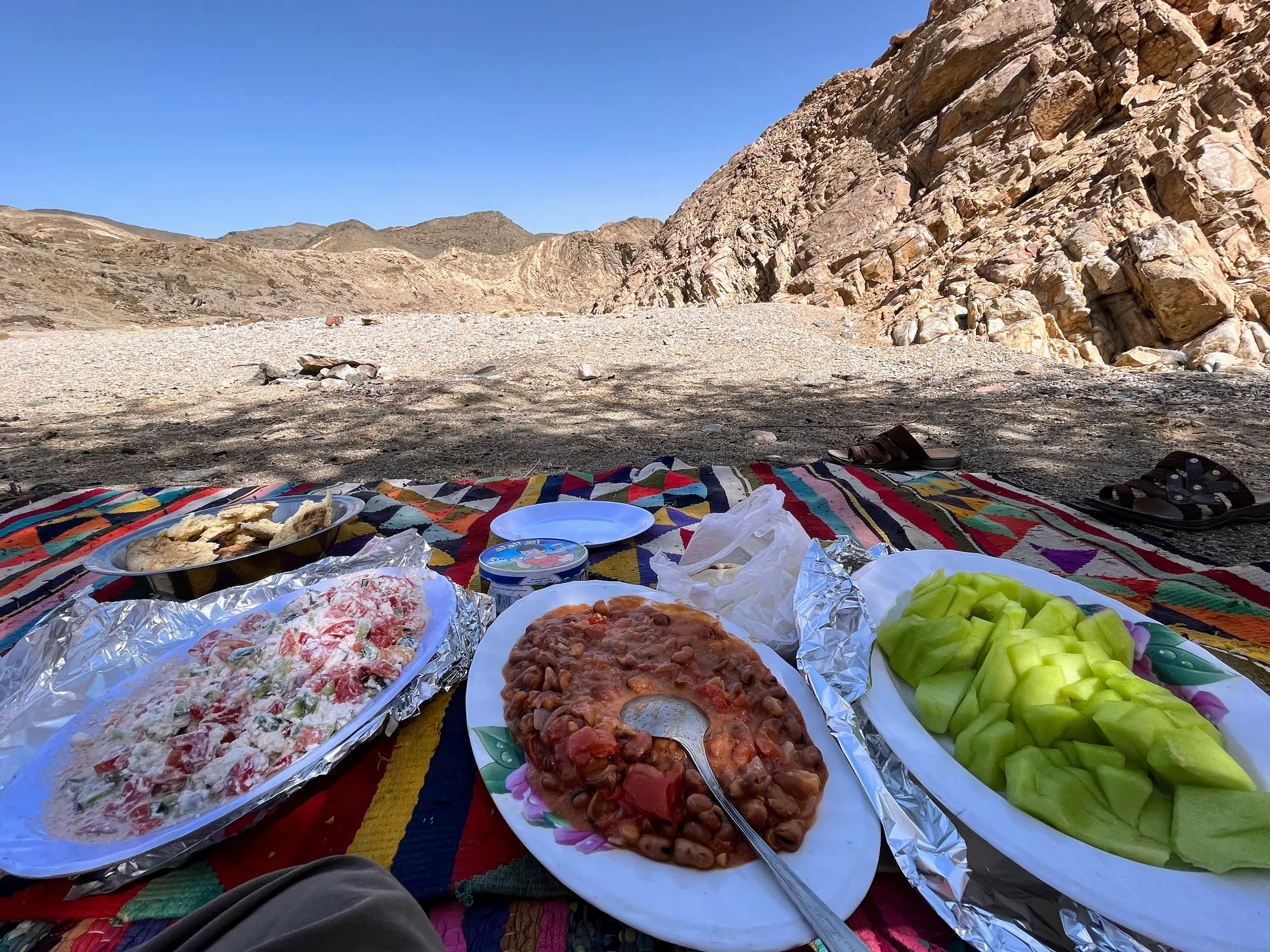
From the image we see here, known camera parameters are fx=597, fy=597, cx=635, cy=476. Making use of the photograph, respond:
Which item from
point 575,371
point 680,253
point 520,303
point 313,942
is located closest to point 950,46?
point 680,253

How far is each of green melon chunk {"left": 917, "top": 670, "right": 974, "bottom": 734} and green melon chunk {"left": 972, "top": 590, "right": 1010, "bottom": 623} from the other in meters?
0.15

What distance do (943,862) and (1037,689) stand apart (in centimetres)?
32

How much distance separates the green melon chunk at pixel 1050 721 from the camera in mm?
929

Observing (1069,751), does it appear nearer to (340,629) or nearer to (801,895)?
(801,895)

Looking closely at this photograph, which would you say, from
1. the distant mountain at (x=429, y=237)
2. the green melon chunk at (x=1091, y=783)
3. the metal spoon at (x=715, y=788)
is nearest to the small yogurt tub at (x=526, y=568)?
the metal spoon at (x=715, y=788)

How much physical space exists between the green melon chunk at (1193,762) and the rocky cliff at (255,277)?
22413 millimetres

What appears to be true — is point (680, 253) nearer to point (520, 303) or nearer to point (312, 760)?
point (520, 303)

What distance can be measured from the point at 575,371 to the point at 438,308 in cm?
2605

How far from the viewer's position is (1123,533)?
2221 millimetres

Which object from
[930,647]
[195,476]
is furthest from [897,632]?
[195,476]

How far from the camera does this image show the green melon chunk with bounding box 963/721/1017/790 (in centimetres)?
93

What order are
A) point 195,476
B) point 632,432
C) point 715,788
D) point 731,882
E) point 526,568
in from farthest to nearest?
point 632,432
point 195,476
point 526,568
point 715,788
point 731,882

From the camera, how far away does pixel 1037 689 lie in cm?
97

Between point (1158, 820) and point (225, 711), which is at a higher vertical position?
point (225, 711)
